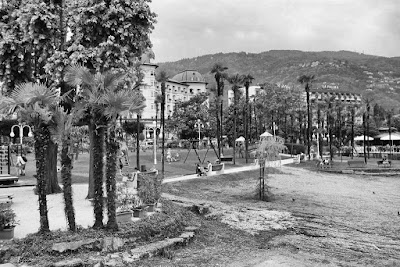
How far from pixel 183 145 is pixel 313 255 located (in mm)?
62586

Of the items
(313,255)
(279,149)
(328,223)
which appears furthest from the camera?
(279,149)

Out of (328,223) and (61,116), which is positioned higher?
(61,116)

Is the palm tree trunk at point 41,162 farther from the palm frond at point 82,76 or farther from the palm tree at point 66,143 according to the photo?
the palm frond at point 82,76

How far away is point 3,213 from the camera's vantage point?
39.2 ft

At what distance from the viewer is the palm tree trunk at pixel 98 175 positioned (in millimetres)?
12811

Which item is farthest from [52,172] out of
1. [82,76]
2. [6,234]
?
[82,76]

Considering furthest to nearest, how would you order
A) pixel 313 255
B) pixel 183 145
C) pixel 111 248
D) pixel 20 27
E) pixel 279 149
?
pixel 183 145, pixel 279 149, pixel 20 27, pixel 313 255, pixel 111 248

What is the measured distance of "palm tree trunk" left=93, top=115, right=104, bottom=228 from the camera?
12.8 m

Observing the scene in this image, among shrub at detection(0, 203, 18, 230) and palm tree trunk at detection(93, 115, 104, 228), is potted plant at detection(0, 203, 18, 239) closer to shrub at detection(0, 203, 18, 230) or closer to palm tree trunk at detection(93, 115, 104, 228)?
shrub at detection(0, 203, 18, 230)

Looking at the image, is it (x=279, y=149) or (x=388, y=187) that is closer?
(x=279, y=149)

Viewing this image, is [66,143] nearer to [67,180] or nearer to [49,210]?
[67,180]

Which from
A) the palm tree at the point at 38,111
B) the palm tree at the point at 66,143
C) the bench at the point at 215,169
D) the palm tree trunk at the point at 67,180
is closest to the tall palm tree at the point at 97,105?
the palm tree at the point at 66,143

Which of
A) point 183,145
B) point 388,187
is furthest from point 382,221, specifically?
point 183,145

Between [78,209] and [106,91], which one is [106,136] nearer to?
[106,91]
